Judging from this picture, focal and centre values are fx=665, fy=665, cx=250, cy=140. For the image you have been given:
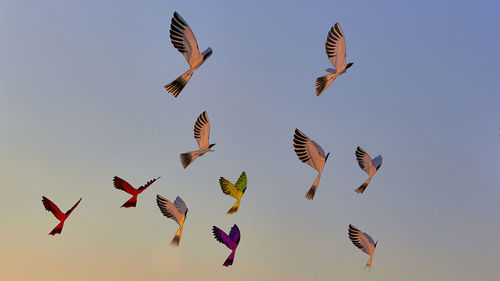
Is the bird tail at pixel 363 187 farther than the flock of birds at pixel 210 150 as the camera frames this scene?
Yes

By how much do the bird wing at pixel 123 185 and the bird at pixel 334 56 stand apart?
4.90m

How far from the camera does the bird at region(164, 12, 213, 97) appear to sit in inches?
558

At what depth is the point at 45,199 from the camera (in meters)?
16.3

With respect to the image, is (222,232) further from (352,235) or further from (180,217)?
(352,235)

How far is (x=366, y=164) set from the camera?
16.8 m

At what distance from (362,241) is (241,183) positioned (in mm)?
3346

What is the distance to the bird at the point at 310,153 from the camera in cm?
1528

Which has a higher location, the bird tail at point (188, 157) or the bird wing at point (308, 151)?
the bird wing at point (308, 151)

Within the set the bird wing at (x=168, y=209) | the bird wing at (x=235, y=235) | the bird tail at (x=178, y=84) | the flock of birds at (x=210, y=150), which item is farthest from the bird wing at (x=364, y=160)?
the bird tail at (x=178, y=84)

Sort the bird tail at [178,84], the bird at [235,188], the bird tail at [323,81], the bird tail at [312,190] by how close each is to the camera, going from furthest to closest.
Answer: the bird at [235,188] → the bird tail at [312,190] → the bird tail at [323,81] → the bird tail at [178,84]

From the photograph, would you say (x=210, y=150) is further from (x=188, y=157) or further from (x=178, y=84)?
(x=178, y=84)

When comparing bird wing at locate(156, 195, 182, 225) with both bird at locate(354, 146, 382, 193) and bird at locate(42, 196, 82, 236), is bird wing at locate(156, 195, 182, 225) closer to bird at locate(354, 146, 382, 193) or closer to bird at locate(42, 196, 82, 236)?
bird at locate(42, 196, 82, 236)

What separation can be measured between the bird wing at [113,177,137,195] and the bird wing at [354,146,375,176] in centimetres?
559

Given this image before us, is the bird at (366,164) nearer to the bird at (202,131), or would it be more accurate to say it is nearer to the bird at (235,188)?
the bird at (235,188)
